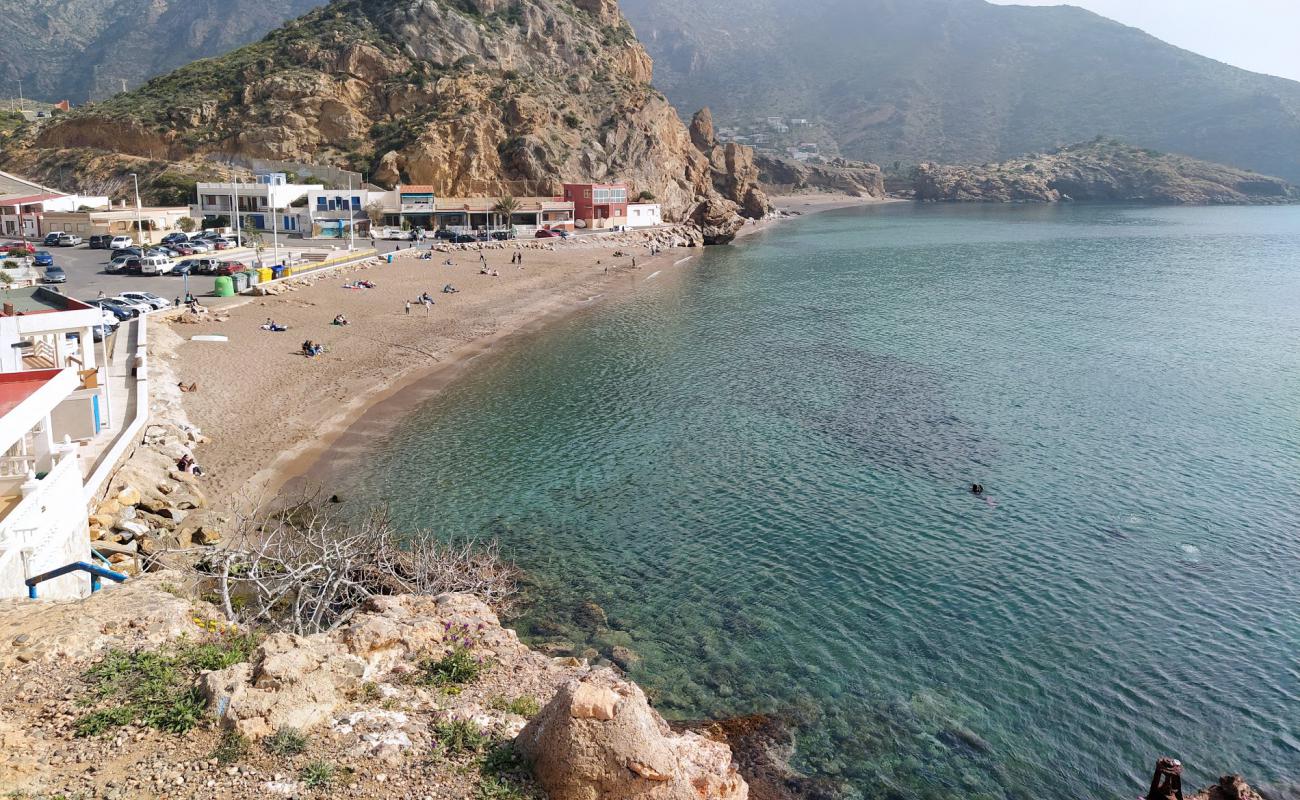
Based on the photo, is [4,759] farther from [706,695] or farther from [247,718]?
[706,695]

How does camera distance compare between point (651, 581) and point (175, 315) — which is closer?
point (651, 581)

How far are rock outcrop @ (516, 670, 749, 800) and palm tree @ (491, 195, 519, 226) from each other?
77.9 metres

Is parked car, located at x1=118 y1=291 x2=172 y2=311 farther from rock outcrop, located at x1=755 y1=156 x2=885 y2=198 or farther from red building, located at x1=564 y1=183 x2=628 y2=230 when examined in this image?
rock outcrop, located at x1=755 y1=156 x2=885 y2=198

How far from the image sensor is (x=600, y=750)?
29.9 ft

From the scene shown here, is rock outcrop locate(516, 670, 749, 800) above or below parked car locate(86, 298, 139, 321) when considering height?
below

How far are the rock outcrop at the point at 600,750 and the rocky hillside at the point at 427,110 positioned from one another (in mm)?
85136

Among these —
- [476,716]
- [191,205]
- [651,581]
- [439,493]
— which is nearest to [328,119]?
[191,205]

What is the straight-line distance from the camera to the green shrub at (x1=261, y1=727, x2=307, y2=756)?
9.14 meters

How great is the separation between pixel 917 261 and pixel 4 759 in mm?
83859

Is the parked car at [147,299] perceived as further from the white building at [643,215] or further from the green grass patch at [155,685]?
the white building at [643,215]

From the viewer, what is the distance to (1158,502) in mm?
24000

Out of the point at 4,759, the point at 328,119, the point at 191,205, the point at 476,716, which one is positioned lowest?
the point at 476,716

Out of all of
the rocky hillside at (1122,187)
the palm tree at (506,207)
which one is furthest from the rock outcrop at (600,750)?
the rocky hillside at (1122,187)

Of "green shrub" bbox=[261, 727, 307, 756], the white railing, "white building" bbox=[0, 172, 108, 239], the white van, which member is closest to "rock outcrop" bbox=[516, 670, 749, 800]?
"green shrub" bbox=[261, 727, 307, 756]
